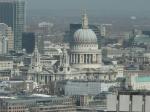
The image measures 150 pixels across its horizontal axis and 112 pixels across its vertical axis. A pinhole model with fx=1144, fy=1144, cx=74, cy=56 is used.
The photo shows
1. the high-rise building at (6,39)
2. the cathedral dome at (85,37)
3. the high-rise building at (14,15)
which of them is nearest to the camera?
the cathedral dome at (85,37)

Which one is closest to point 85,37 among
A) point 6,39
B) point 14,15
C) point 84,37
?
point 84,37

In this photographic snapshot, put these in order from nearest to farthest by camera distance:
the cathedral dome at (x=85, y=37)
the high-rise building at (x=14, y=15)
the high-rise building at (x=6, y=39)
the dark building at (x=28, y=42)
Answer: the cathedral dome at (x=85, y=37) → the high-rise building at (x=6, y=39) → the dark building at (x=28, y=42) → the high-rise building at (x=14, y=15)

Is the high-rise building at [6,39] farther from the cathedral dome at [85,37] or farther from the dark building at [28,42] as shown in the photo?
the cathedral dome at [85,37]

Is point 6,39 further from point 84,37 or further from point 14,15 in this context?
point 84,37

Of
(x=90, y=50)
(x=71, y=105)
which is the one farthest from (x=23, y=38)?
(x=71, y=105)

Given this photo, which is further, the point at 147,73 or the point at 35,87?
the point at 147,73

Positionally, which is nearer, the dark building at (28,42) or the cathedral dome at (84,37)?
the cathedral dome at (84,37)

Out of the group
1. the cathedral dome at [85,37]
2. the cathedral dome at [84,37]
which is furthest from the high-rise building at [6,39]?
the cathedral dome at [85,37]

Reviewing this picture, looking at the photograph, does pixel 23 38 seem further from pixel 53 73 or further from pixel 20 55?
pixel 53 73

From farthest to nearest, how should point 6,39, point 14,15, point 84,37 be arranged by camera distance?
point 14,15, point 6,39, point 84,37
